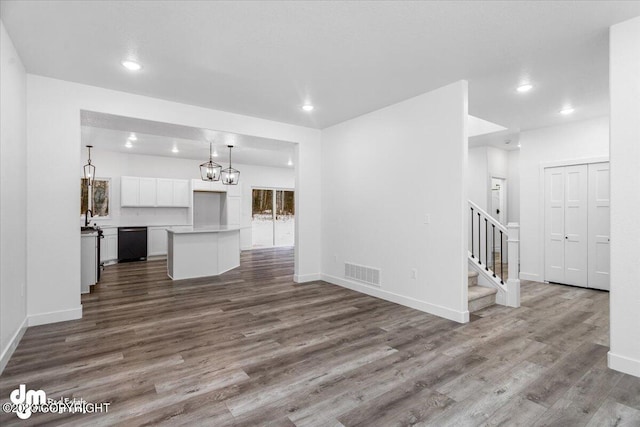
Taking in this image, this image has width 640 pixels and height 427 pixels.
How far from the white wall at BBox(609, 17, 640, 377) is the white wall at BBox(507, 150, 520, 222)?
6633 mm

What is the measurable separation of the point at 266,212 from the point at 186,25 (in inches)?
348

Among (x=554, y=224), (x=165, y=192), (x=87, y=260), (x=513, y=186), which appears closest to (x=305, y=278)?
(x=87, y=260)

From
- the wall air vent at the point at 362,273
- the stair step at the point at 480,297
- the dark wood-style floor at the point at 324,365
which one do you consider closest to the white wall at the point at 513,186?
the dark wood-style floor at the point at 324,365

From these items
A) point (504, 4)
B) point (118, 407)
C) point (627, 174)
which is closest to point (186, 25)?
point (504, 4)

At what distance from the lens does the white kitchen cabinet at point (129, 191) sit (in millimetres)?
8328

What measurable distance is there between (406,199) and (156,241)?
24.0 ft

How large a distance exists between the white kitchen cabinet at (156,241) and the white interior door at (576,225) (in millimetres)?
9201

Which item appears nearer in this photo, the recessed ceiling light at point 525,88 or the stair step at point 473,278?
the recessed ceiling light at point 525,88

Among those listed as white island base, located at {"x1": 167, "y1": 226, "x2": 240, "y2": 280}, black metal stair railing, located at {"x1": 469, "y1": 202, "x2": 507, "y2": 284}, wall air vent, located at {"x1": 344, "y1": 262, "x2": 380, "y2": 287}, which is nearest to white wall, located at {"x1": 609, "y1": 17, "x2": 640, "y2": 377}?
black metal stair railing, located at {"x1": 469, "y1": 202, "x2": 507, "y2": 284}

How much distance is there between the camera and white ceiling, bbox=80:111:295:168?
460cm

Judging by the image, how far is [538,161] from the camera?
6152 millimetres

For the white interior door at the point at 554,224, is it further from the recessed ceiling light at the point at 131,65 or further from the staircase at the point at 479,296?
the recessed ceiling light at the point at 131,65

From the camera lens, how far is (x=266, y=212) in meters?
A: 11.4

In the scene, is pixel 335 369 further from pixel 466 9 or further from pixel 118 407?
pixel 466 9
